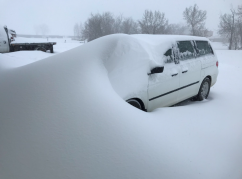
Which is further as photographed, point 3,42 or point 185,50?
point 3,42

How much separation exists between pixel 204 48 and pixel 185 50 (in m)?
1.02

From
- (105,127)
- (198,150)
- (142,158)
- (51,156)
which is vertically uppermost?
(105,127)

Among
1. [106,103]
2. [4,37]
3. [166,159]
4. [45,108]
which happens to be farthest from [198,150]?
[4,37]

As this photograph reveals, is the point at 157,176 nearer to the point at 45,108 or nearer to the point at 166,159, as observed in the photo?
the point at 166,159

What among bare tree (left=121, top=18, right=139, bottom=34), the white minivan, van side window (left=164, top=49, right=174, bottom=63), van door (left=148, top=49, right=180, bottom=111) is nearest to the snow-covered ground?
the white minivan

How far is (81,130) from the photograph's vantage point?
5.35ft

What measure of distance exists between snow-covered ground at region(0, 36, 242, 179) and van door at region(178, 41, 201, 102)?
151cm

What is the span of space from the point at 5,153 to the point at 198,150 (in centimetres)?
195

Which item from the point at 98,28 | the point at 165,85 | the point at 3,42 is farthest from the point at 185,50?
the point at 98,28

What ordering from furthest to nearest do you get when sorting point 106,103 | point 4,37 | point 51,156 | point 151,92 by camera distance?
point 4,37 → point 151,92 → point 106,103 → point 51,156

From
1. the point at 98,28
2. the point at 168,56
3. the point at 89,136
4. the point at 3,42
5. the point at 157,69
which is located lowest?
the point at 89,136

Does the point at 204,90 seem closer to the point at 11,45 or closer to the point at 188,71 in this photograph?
the point at 188,71

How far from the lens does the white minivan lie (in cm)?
284

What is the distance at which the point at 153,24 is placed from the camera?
781 inches
